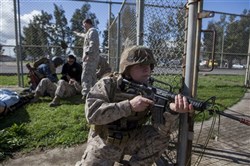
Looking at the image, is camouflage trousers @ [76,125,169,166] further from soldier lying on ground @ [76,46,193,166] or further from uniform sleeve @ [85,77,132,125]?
uniform sleeve @ [85,77,132,125]

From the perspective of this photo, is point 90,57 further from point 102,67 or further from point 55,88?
point 55,88

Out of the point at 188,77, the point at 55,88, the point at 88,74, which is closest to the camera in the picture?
the point at 188,77

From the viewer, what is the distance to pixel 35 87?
237 inches

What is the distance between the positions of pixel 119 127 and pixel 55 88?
13.0 ft

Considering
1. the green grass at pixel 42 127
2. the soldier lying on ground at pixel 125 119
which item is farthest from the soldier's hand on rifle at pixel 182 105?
the green grass at pixel 42 127

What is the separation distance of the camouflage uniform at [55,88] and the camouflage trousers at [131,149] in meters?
3.38

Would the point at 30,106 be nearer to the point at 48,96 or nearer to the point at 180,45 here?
the point at 48,96

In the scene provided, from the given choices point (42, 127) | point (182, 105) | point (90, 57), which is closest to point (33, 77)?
point (90, 57)

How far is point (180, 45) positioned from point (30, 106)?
3.75 metres

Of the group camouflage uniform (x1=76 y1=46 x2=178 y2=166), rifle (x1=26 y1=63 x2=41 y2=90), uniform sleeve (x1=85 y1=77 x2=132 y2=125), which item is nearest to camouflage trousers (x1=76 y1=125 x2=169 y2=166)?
camouflage uniform (x1=76 y1=46 x2=178 y2=166)

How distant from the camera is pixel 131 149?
216cm

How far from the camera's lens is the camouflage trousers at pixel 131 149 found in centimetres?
202

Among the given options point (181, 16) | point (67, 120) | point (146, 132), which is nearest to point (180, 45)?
point (181, 16)

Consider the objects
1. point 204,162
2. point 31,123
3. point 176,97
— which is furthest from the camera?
point 31,123
